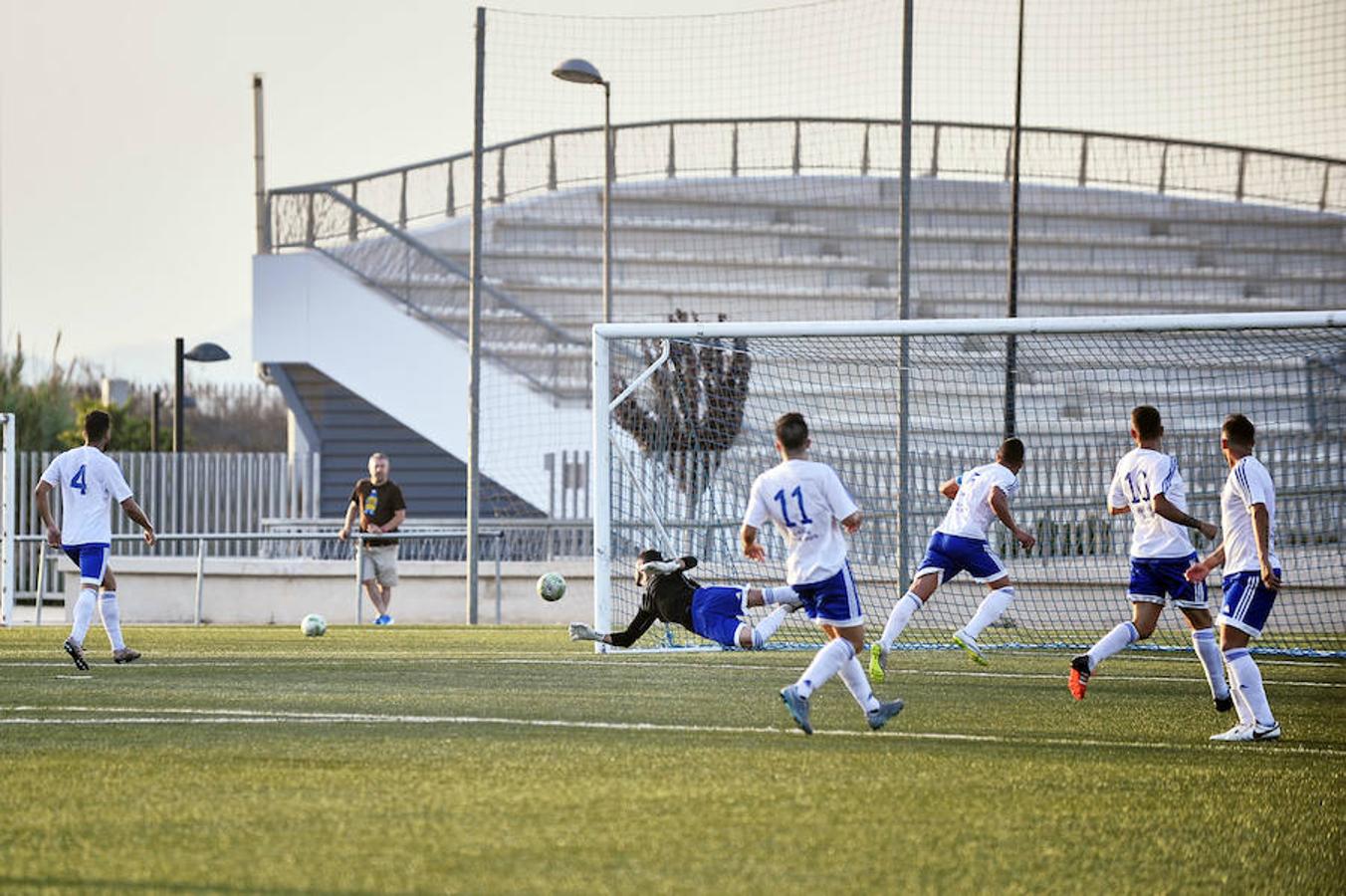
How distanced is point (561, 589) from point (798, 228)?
779 inches

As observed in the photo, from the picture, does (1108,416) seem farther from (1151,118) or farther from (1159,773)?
(1159,773)

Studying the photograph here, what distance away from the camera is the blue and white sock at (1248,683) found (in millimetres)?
8906

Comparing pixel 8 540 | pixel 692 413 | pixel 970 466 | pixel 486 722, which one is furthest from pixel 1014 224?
pixel 486 722

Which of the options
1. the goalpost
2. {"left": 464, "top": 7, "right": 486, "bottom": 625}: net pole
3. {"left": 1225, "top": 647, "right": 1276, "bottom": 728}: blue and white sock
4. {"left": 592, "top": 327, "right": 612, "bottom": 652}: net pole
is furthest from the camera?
{"left": 464, "top": 7, "right": 486, "bottom": 625}: net pole

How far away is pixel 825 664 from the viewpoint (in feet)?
27.6

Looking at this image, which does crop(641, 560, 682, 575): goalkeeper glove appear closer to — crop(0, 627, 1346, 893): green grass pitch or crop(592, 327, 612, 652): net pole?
crop(0, 627, 1346, 893): green grass pitch

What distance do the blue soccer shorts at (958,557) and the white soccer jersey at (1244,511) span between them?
3.33 meters

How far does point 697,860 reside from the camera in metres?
5.37

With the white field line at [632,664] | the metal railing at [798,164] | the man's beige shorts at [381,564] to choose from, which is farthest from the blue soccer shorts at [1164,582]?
the metal railing at [798,164]

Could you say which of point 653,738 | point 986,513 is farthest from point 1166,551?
point 653,738

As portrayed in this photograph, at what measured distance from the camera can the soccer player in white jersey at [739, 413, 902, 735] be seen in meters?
8.52

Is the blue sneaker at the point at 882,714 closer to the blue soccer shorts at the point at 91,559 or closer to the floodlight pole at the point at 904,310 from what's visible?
the blue soccer shorts at the point at 91,559

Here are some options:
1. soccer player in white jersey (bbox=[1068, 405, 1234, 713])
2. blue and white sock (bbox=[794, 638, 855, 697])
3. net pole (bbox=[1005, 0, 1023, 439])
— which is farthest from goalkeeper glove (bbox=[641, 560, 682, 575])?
net pole (bbox=[1005, 0, 1023, 439])

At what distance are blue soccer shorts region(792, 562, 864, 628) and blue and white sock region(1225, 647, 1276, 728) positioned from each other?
2001 mm
